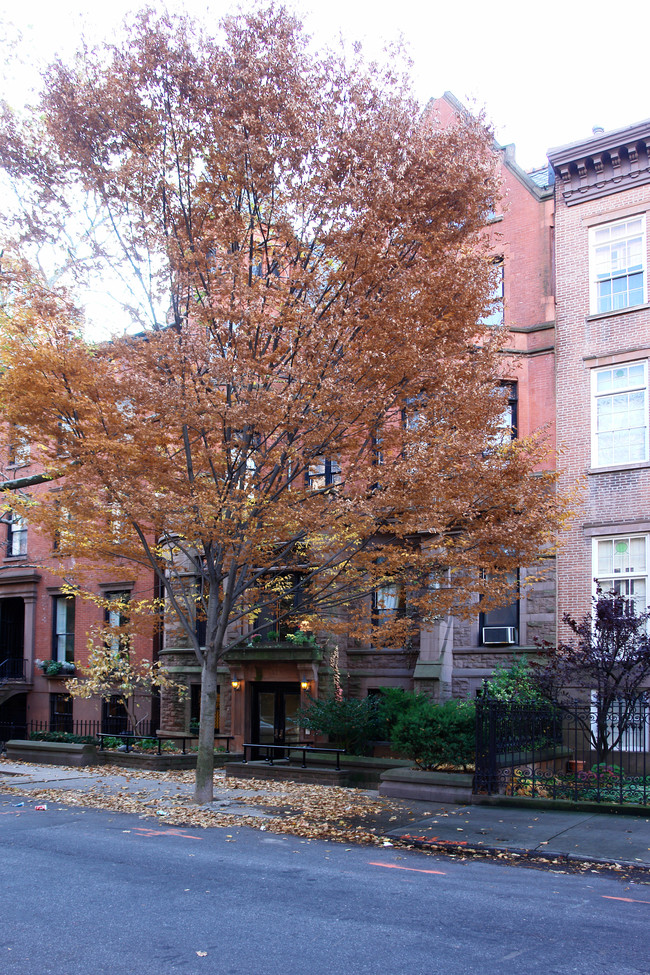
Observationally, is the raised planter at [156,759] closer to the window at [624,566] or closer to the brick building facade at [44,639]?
the brick building facade at [44,639]

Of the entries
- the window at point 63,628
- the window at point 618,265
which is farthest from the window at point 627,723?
the window at point 63,628

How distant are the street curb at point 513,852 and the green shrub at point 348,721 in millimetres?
7790

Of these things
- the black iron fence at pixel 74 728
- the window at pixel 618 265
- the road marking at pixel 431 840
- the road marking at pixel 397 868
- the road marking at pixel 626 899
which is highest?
the window at pixel 618 265

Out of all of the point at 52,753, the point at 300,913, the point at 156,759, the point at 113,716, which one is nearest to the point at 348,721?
the point at 156,759

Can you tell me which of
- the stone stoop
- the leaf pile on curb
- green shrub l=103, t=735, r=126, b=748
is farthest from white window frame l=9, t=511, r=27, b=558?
the stone stoop

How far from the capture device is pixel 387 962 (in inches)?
238

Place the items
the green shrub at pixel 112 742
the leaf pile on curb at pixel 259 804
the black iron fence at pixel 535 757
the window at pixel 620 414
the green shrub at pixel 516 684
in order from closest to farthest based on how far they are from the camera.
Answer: the leaf pile on curb at pixel 259 804 → the black iron fence at pixel 535 757 → the green shrub at pixel 516 684 → the window at pixel 620 414 → the green shrub at pixel 112 742

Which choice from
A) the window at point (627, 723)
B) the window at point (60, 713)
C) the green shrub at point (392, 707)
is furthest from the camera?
the window at point (60, 713)

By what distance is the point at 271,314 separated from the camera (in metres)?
13.9

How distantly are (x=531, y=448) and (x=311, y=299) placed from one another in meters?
4.78

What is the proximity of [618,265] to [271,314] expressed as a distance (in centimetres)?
1110

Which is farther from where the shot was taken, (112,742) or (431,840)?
(112,742)

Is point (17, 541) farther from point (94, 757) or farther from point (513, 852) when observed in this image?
point (513, 852)

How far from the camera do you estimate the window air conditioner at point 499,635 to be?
2075 cm
